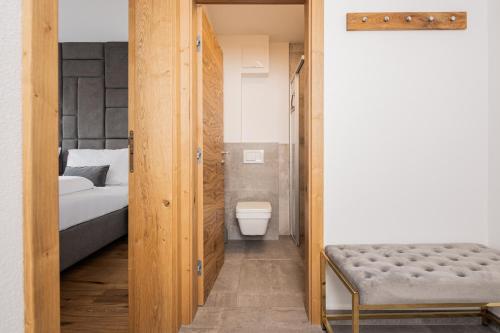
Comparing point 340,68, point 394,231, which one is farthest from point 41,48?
point 394,231

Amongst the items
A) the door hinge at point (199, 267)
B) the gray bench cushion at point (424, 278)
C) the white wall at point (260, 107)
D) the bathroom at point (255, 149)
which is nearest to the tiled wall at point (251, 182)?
the bathroom at point (255, 149)

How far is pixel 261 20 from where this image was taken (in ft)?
10.5

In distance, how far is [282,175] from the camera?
3711 mm

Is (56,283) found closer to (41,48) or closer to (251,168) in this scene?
(41,48)

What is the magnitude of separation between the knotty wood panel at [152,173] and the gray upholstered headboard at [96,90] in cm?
239

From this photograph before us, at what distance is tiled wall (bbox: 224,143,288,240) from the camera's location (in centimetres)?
358

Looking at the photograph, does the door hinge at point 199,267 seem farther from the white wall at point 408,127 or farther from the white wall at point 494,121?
the white wall at point 494,121

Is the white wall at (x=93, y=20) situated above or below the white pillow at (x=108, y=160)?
above

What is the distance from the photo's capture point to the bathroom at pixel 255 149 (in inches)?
89.5

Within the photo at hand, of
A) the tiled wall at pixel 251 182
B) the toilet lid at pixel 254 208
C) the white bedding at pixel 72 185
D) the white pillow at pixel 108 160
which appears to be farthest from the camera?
the tiled wall at pixel 251 182

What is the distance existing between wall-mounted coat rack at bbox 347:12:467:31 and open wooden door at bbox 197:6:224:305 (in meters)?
0.95

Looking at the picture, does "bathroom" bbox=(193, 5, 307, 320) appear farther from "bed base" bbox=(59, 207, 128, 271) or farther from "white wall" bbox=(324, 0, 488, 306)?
"bed base" bbox=(59, 207, 128, 271)

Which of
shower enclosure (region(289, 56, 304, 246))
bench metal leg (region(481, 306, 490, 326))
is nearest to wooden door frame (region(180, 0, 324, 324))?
bench metal leg (region(481, 306, 490, 326))

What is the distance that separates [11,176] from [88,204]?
82.8 inches
